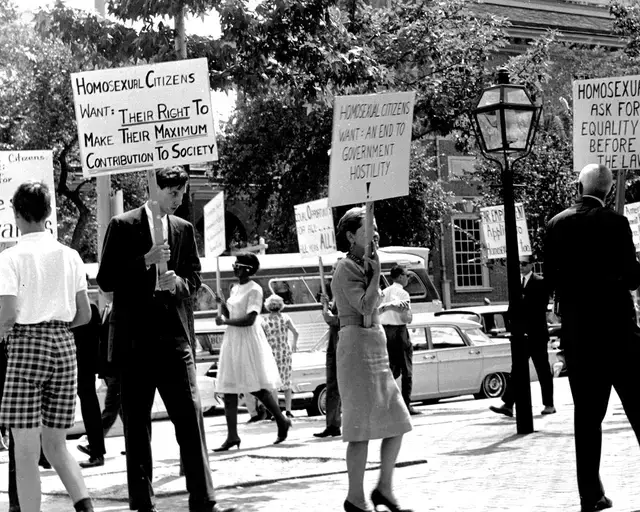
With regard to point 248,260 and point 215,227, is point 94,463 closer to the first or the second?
point 248,260

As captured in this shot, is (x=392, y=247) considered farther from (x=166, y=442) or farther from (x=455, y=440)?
(x=455, y=440)

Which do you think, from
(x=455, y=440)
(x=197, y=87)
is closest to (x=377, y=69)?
(x=455, y=440)

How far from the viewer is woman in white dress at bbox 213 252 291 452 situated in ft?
40.2

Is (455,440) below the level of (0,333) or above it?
below

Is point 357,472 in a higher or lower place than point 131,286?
lower

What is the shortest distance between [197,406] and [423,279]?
87.0 ft

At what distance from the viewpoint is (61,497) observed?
29.1 feet

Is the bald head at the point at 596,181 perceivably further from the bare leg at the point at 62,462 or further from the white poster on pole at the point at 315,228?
the white poster on pole at the point at 315,228

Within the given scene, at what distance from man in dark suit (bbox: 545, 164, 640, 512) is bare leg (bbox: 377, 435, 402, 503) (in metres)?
0.98

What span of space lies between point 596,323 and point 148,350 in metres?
2.43

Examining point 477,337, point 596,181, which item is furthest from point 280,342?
point 596,181

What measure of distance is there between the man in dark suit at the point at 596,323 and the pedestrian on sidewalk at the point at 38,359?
2594mm

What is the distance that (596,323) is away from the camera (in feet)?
23.2

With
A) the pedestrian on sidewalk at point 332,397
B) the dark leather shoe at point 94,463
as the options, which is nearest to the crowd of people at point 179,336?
the dark leather shoe at point 94,463
